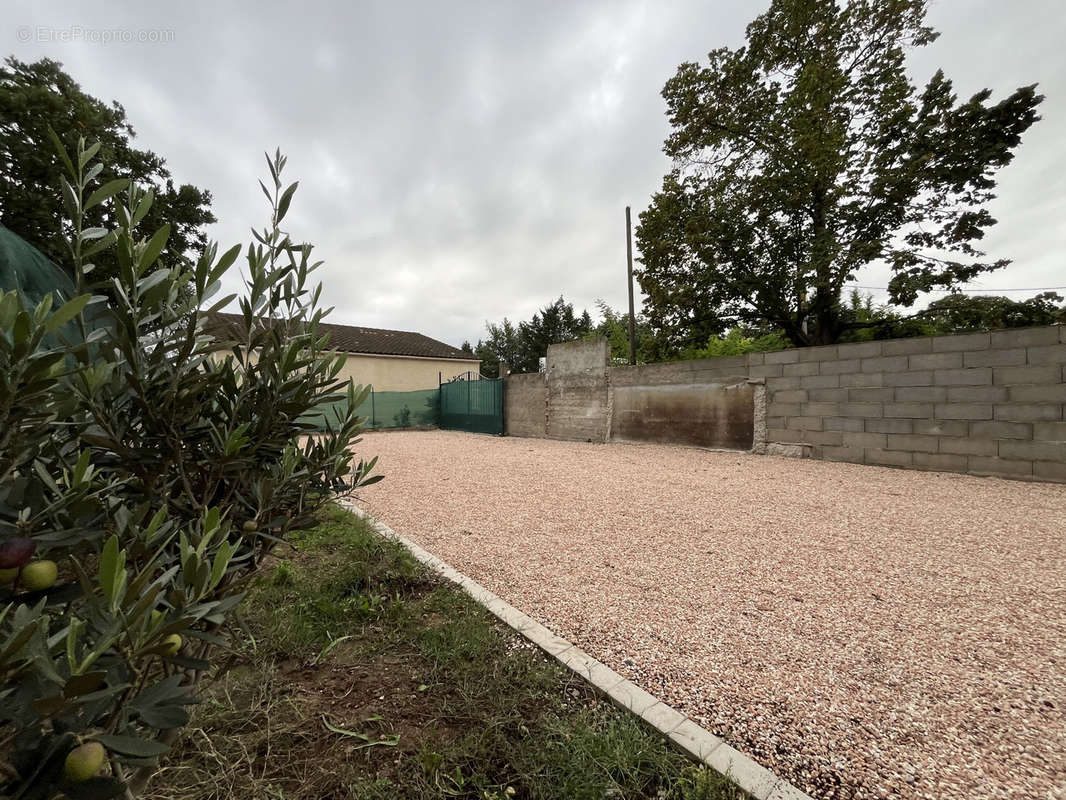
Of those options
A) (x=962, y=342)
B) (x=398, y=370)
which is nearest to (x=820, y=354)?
(x=962, y=342)

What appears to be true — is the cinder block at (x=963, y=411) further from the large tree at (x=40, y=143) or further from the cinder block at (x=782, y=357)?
the large tree at (x=40, y=143)

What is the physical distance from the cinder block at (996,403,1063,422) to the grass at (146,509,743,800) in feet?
21.3

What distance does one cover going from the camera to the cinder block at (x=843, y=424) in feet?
20.3

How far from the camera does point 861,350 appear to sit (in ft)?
20.1

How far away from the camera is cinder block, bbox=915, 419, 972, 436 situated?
529cm

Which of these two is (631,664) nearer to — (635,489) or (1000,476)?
(635,489)

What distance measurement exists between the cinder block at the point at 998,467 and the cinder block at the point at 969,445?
0.25 feet

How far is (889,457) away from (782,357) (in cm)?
207

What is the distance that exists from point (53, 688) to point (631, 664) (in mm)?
1775

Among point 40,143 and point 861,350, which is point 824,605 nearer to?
point 861,350

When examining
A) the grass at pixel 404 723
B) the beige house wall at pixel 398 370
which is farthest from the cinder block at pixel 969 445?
the beige house wall at pixel 398 370

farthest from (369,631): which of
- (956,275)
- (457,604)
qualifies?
(956,275)

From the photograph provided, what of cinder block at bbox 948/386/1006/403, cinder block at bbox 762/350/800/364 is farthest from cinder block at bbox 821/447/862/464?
cinder block at bbox 762/350/800/364

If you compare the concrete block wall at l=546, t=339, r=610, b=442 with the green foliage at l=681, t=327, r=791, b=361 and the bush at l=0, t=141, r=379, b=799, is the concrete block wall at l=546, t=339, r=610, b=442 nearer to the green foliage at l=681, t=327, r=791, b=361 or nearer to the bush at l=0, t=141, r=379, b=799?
the green foliage at l=681, t=327, r=791, b=361
